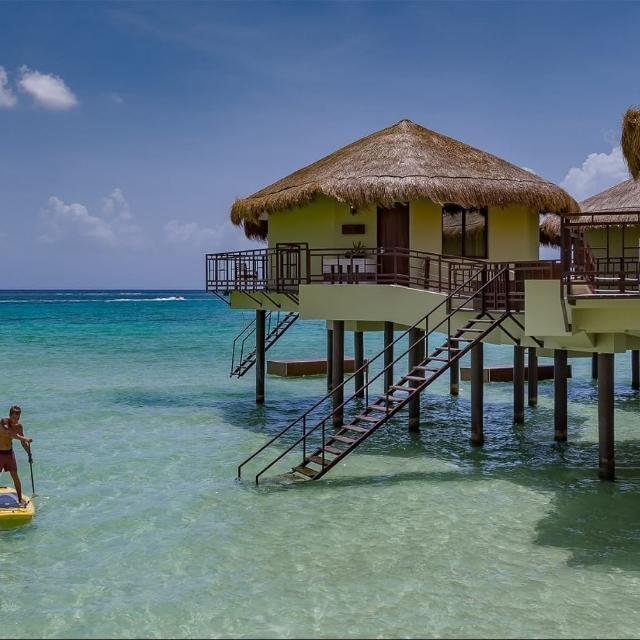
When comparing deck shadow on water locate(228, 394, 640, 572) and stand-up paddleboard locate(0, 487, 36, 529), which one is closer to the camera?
deck shadow on water locate(228, 394, 640, 572)

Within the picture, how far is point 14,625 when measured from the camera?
936cm

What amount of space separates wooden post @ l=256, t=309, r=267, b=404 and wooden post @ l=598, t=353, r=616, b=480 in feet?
36.4

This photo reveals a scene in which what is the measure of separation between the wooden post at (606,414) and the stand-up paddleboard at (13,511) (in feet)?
31.4

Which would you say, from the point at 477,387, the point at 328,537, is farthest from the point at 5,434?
the point at 477,387

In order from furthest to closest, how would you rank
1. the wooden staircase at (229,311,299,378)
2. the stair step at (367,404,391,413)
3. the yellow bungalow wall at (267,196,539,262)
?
the wooden staircase at (229,311,299,378) → the yellow bungalow wall at (267,196,539,262) → the stair step at (367,404,391,413)

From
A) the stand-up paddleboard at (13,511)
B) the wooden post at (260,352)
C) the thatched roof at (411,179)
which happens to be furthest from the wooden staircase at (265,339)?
the stand-up paddleboard at (13,511)

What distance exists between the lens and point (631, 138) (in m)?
14.1

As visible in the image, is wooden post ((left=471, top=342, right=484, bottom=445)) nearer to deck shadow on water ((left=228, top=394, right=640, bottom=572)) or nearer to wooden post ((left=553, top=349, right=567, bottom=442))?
deck shadow on water ((left=228, top=394, right=640, bottom=572))

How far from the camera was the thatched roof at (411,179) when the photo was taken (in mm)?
18969

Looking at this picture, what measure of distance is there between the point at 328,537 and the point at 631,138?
8.33 metres

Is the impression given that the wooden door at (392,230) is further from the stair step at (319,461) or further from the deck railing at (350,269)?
the stair step at (319,461)

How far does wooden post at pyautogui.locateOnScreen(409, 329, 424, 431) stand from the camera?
688 inches

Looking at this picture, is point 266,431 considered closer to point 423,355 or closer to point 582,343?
point 423,355

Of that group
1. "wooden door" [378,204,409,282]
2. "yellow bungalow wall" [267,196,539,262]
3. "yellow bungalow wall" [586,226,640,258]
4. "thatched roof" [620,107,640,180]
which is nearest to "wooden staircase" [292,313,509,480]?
"thatched roof" [620,107,640,180]
